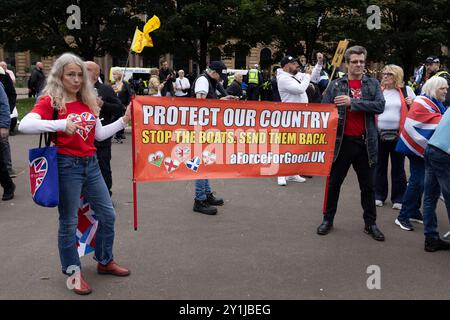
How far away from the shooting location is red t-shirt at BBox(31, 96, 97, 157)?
369 cm

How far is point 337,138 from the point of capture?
5.39 metres

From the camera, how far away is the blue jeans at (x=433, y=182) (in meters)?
4.81

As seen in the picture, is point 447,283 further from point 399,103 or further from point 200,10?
point 200,10

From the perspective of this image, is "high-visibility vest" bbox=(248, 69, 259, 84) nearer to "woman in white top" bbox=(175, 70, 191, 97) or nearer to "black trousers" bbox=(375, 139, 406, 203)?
"woman in white top" bbox=(175, 70, 191, 97)

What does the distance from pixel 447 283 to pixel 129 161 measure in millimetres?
7040

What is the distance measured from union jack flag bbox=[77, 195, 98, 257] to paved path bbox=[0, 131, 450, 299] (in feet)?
0.81

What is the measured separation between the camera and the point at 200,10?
29328 mm

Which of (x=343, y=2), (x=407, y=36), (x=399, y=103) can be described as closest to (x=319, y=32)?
(x=343, y=2)

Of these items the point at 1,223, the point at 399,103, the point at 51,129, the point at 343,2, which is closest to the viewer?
the point at 51,129

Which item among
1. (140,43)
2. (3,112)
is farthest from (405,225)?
(3,112)

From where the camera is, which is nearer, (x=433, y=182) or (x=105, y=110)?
(x=433, y=182)

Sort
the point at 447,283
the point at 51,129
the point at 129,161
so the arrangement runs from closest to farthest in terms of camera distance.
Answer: the point at 51,129, the point at 447,283, the point at 129,161

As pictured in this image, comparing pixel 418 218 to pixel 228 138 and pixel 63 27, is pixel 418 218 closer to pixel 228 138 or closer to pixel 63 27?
pixel 228 138

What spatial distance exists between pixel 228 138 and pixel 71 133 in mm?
1698
